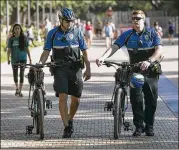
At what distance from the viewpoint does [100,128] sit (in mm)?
9312

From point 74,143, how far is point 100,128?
123cm

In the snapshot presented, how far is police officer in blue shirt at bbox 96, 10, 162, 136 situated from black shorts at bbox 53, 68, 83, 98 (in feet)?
1.77

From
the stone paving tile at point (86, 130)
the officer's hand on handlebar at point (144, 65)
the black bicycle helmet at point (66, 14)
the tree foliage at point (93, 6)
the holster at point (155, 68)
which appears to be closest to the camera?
the officer's hand on handlebar at point (144, 65)

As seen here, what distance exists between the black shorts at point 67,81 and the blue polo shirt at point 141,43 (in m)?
0.85

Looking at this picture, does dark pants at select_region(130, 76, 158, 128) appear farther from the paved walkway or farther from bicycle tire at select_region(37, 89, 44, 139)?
bicycle tire at select_region(37, 89, 44, 139)

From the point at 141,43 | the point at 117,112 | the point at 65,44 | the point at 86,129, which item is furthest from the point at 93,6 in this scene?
the point at 117,112

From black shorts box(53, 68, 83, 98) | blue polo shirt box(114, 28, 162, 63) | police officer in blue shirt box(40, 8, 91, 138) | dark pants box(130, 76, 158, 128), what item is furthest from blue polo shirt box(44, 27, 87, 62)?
dark pants box(130, 76, 158, 128)

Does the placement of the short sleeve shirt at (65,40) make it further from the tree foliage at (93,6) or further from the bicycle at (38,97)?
the tree foliage at (93,6)

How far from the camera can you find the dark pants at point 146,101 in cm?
844

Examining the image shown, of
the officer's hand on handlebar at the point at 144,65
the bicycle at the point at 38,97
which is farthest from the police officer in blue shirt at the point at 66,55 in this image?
the officer's hand on handlebar at the point at 144,65

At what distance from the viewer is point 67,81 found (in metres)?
8.45

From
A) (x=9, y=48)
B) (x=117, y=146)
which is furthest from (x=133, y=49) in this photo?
(x=9, y=48)

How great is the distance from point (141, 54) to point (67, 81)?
1159mm

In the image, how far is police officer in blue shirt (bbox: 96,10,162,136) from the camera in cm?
827
